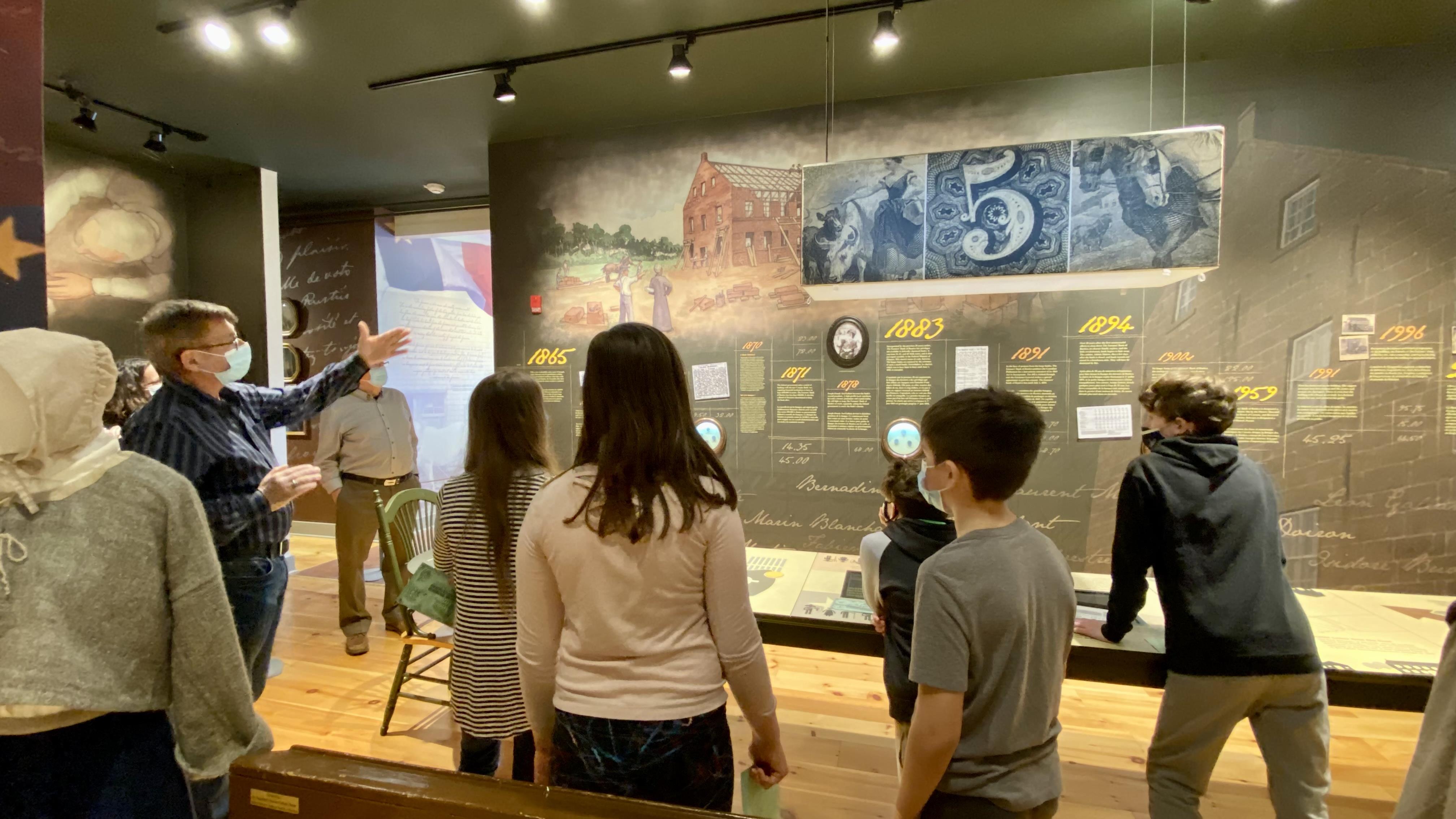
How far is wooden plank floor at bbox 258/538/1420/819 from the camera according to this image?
6.98 ft

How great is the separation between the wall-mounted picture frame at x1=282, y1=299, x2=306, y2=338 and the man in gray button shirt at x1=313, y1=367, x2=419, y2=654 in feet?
7.57

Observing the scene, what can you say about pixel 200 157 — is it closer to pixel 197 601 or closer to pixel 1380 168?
pixel 197 601

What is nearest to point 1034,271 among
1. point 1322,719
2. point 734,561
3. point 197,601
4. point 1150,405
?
point 1150,405

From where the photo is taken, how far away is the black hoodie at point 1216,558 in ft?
4.89

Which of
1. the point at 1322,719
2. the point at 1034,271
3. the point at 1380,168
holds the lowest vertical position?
the point at 1322,719

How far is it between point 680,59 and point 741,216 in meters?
0.98

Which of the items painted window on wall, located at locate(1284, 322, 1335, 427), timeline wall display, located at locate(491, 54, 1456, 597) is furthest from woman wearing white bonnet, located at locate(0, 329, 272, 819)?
painted window on wall, located at locate(1284, 322, 1335, 427)

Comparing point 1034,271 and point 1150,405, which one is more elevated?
point 1034,271

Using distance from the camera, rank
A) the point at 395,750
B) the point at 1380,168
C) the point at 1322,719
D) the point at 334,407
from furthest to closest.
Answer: the point at 334,407 → the point at 1380,168 → the point at 395,750 → the point at 1322,719

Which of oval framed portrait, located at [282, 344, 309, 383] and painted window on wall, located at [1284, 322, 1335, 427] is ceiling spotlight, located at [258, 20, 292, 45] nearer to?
oval framed portrait, located at [282, 344, 309, 383]

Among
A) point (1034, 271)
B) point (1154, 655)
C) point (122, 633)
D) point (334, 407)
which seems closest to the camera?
point (122, 633)

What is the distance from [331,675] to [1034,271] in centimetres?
368

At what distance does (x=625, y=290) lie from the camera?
3.87m

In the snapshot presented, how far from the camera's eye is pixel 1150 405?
1750 mm
